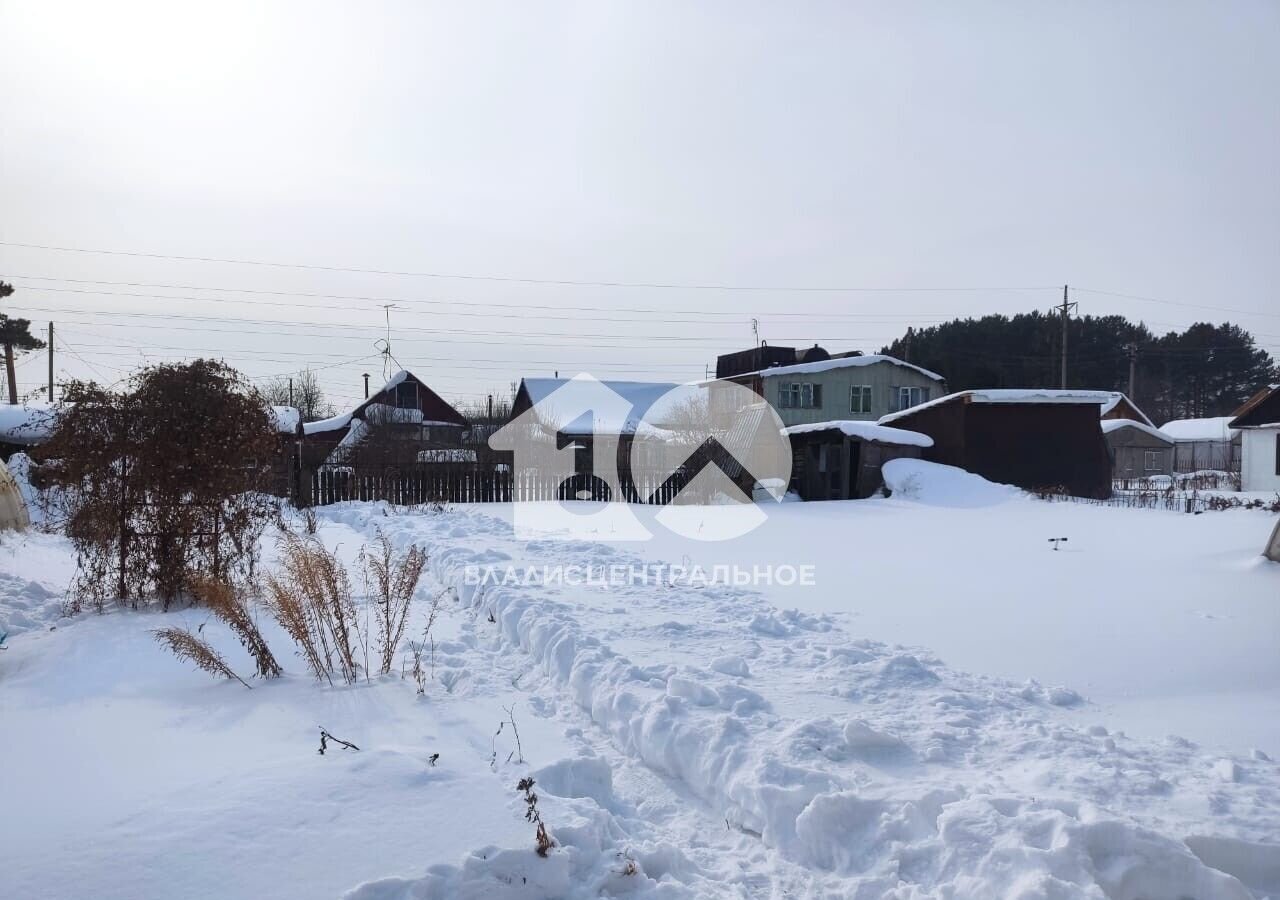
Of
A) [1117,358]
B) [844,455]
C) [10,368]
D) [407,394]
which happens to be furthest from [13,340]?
[1117,358]

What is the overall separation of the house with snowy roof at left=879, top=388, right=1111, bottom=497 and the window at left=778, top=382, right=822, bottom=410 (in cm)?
1229

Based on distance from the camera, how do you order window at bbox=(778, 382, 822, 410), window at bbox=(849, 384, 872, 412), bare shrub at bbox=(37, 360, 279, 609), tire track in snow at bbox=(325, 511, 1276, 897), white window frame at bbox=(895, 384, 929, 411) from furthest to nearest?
white window frame at bbox=(895, 384, 929, 411) < window at bbox=(849, 384, 872, 412) < window at bbox=(778, 382, 822, 410) < bare shrub at bbox=(37, 360, 279, 609) < tire track in snow at bbox=(325, 511, 1276, 897)

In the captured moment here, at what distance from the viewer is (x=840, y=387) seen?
34.0 meters

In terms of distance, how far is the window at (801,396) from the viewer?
33812 mm

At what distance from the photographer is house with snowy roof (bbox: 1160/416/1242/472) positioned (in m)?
35.4

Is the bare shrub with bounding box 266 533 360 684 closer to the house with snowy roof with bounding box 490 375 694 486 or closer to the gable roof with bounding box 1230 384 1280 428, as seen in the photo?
the house with snowy roof with bounding box 490 375 694 486

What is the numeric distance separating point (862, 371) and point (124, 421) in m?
30.9

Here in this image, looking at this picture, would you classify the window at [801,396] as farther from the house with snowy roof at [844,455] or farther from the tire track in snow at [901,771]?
the tire track in snow at [901,771]

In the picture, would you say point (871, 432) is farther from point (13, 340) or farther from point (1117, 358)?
point (1117, 358)

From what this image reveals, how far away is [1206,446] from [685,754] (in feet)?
140

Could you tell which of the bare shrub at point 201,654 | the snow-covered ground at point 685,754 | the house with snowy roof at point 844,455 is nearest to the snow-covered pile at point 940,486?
the house with snowy roof at point 844,455

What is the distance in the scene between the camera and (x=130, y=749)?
357 cm

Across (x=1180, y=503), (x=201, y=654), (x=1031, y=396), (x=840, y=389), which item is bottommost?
(x=201, y=654)

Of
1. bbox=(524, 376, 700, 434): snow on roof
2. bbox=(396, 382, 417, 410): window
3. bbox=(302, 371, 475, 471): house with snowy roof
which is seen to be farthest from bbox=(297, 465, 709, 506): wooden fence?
bbox=(396, 382, 417, 410): window
